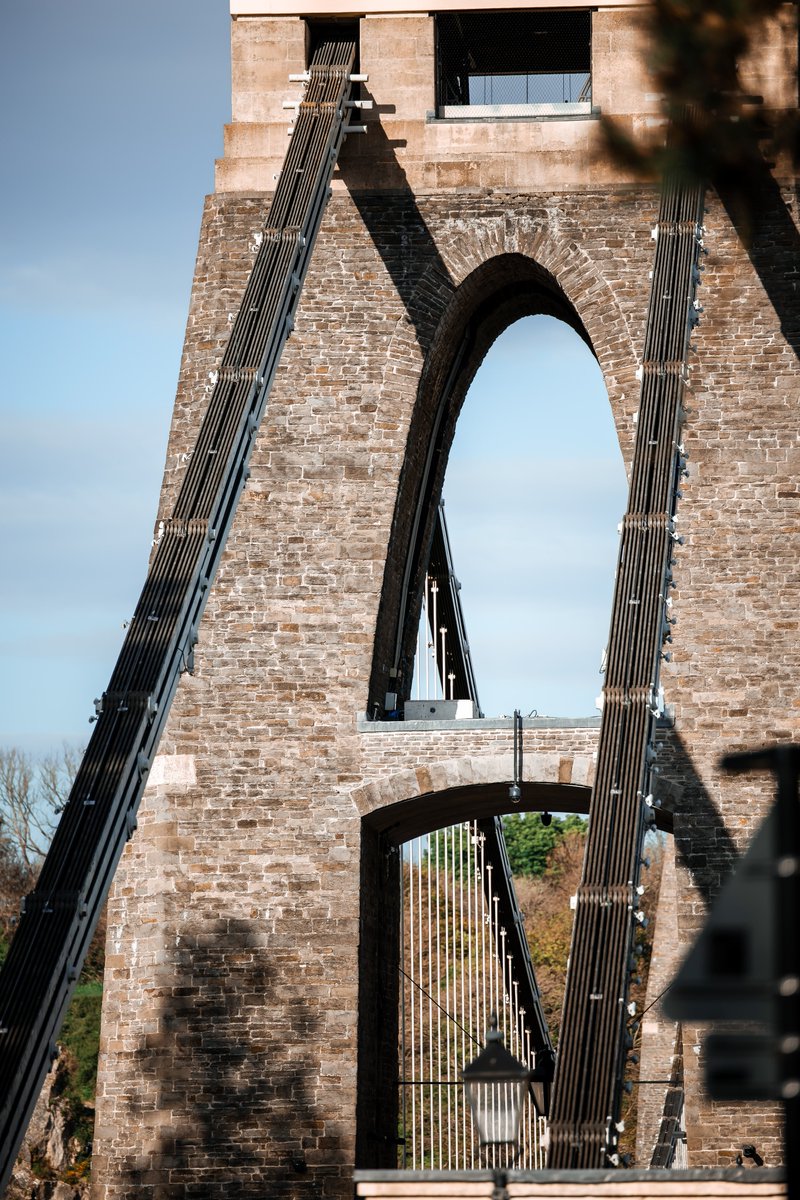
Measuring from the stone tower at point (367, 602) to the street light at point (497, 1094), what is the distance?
28.1 feet

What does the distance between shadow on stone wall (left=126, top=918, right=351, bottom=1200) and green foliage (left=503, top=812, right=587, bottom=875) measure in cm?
2757

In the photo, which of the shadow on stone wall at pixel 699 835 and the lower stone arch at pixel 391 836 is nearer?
the shadow on stone wall at pixel 699 835

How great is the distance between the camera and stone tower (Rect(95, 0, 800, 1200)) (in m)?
16.9

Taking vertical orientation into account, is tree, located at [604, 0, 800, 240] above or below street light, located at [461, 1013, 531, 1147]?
above

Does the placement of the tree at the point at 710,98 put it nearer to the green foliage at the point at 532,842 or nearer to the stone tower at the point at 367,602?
the stone tower at the point at 367,602

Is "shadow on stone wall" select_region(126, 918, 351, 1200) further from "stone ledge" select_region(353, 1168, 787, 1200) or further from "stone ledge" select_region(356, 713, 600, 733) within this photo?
"stone ledge" select_region(353, 1168, 787, 1200)

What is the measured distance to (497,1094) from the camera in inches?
325

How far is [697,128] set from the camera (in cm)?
669

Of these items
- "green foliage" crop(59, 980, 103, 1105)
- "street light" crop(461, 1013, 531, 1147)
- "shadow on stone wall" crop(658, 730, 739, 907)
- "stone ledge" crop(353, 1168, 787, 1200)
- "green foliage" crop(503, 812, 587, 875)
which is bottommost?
"stone ledge" crop(353, 1168, 787, 1200)

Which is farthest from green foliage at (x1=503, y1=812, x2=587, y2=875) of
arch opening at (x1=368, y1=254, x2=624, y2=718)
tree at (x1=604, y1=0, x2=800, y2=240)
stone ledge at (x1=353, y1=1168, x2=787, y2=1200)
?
tree at (x1=604, y1=0, x2=800, y2=240)

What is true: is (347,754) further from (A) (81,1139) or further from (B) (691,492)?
(A) (81,1139)

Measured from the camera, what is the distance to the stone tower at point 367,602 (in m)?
16.9

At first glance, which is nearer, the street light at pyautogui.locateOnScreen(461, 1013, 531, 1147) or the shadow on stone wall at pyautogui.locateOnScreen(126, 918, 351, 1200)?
the street light at pyautogui.locateOnScreen(461, 1013, 531, 1147)

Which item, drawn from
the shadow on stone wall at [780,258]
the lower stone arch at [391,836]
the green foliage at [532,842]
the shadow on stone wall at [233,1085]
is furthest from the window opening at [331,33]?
the green foliage at [532,842]
